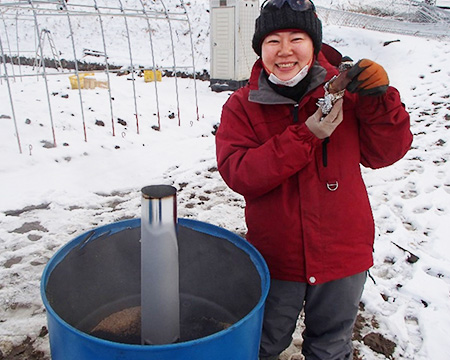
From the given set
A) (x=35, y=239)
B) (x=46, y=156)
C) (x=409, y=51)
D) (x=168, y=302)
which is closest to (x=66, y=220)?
(x=35, y=239)

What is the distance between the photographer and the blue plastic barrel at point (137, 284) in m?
0.82

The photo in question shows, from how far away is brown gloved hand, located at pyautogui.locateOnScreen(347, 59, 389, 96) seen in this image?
107 cm

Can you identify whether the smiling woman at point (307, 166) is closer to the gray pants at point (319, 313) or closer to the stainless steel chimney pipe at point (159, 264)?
the gray pants at point (319, 313)

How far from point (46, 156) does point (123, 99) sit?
2.67m

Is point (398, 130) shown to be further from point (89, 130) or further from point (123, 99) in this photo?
point (123, 99)

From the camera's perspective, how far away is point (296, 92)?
1323 mm

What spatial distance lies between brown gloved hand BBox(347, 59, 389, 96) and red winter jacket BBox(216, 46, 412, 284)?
12 centimetres

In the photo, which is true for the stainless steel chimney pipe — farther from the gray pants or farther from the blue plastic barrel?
the gray pants

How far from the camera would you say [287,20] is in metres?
1.23

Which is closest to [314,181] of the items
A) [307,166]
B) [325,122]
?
[307,166]

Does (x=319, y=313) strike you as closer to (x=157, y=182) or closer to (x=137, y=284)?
(x=137, y=284)

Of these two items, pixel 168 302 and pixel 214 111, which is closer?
pixel 168 302

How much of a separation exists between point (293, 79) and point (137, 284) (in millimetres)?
948

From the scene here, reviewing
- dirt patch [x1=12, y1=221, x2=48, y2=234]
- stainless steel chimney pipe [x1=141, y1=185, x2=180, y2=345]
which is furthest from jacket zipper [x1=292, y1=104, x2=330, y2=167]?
dirt patch [x1=12, y1=221, x2=48, y2=234]
